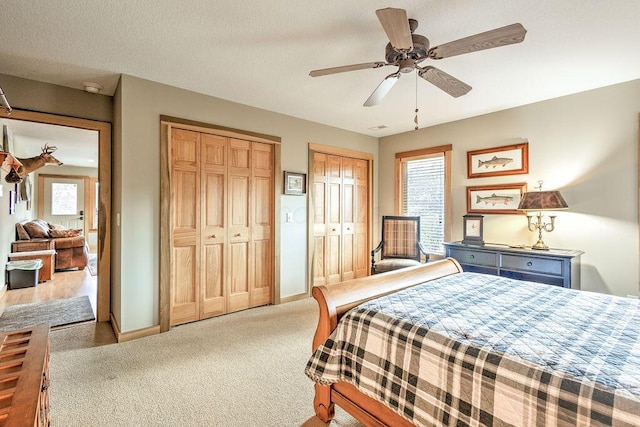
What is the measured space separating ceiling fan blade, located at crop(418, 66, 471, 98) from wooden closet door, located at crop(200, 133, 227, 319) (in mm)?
2326

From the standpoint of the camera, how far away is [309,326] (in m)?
3.25

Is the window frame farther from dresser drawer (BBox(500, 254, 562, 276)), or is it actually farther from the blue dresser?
dresser drawer (BBox(500, 254, 562, 276))

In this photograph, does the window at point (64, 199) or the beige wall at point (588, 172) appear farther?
the window at point (64, 199)

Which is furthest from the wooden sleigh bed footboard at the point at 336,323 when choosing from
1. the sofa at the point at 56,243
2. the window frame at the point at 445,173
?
the sofa at the point at 56,243

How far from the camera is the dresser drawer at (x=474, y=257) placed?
132 inches

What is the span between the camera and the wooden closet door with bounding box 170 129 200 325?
3197 mm

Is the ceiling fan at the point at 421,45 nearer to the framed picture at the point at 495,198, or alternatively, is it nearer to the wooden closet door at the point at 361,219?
the framed picture at the point at 495,198

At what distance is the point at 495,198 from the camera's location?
12.5 ft

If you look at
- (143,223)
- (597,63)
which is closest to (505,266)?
(597,63)

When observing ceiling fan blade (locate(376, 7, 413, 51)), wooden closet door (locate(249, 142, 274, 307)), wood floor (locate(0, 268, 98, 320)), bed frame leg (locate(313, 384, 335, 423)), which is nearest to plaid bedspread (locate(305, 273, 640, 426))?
bed frame leg (locate(313, 384, 335, 423))

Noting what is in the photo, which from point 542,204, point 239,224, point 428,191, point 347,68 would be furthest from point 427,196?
point 347,68

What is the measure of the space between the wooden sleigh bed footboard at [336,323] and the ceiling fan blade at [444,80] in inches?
55.5

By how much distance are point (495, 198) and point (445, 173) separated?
2.51 ft

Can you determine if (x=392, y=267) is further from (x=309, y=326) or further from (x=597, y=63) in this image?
(x=597, y=63)
